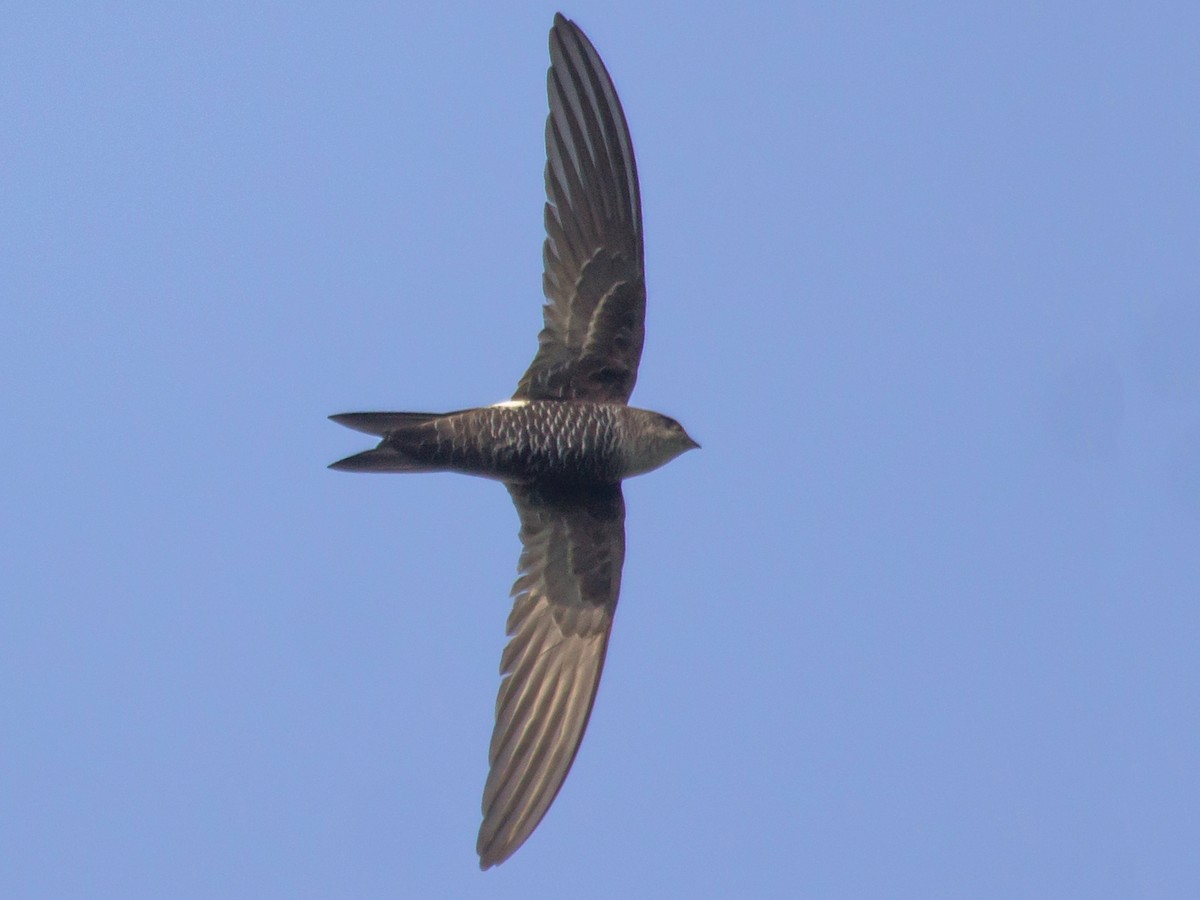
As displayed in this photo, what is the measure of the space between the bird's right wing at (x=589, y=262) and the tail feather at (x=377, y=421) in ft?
1.71

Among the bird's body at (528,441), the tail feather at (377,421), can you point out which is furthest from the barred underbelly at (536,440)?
the tail feather at (377,421)

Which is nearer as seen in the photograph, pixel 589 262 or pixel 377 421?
pixel 377 421

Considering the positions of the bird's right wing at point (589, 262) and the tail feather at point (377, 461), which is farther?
the bird's right wing at point (589, 262)

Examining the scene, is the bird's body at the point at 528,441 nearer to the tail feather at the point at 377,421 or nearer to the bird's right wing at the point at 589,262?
the tail feather at the point at 377,421

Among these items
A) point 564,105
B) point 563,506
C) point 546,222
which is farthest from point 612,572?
point 564,105

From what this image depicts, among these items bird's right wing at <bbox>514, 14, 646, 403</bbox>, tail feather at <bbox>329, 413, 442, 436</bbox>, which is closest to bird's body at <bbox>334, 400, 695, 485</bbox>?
tail feather at <bbox>329, 413, 442, 436</bbox>

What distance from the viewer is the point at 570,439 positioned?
6605mm

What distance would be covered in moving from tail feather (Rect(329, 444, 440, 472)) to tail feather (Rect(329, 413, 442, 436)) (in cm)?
7

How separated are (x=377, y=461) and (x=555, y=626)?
106 cm

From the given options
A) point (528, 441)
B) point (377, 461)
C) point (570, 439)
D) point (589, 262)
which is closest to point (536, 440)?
point (528, 441)

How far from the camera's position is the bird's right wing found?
6.74 meters

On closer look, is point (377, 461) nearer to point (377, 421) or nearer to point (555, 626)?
point (377, 421)

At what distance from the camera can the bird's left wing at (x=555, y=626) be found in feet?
21.6

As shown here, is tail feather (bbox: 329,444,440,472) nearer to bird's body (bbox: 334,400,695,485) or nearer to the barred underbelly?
bird's body (bbox: 334,400,695,485)
